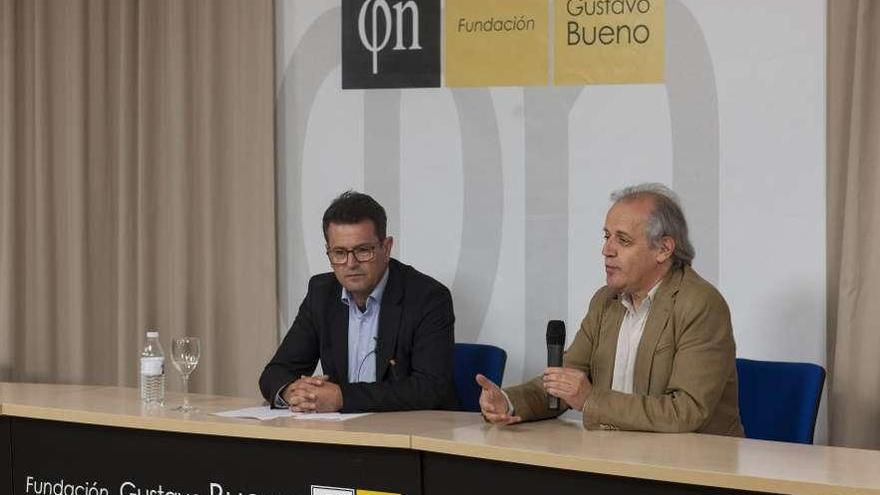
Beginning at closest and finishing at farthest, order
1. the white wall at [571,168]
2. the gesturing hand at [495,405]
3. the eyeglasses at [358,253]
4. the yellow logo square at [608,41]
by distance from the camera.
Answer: the gesturing hand at [495,405] < the eyeglasses at [358,253] < the white wall at [571,168] < the yellow logo square at [608,41]

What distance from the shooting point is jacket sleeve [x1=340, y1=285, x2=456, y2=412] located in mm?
3867

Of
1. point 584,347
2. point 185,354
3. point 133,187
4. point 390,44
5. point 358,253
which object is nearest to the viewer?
point 584,347

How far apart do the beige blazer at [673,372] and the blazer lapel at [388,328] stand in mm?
740

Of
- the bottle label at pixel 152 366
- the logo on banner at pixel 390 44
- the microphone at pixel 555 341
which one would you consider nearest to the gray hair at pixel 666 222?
the microphone at pixel 555 341

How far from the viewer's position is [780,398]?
3955 mm

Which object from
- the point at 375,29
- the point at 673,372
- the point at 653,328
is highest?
the point at 375,29

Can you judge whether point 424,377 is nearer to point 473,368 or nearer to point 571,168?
point 473,368

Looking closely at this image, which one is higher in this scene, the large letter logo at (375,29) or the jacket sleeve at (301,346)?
the large letter logo at (375,29)

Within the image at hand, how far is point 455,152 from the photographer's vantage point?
5.27 metres

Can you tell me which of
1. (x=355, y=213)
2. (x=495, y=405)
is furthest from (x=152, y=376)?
(x=495, y=405)

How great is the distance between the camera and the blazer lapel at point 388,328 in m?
4.25

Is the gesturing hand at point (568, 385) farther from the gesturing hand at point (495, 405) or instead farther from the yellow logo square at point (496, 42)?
the yellow logo square at point (496, 42)

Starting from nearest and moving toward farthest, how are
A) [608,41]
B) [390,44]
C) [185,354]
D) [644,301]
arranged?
1. [644,301]
2. [185,354]
3. [608,41]
4. [390,44]

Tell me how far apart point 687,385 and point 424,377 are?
97cm
